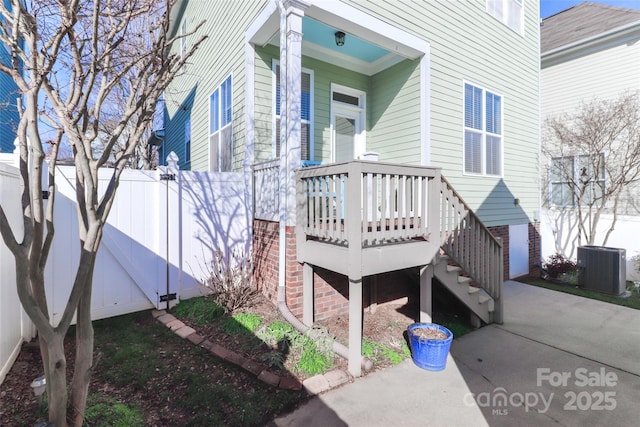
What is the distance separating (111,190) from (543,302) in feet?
23.6

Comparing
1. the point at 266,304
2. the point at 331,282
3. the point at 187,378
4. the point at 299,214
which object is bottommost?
the point at 187,378

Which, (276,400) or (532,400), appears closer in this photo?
(276,400)

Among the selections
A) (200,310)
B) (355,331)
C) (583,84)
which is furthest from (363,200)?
(583,84)

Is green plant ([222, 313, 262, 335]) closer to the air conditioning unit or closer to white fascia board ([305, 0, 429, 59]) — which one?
white fascia board ([305, 0, 429, 59])

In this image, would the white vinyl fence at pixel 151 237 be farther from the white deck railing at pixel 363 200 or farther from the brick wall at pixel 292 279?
the white deck railing at pixel 363 200

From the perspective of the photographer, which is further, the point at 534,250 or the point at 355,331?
the point at 534,250

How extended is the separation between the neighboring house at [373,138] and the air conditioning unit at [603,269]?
Answer: 1.17m

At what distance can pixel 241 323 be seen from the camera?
3.95 meters

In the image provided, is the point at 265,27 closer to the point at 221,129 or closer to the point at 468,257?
the point at 221,129

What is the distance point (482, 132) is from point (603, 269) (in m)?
3.90

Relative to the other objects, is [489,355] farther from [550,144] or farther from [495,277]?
[550,144]

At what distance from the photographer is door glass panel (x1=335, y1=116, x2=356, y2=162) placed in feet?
21.2

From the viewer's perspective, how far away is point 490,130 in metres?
7.04

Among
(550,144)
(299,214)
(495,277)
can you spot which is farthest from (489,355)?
(550,144)
